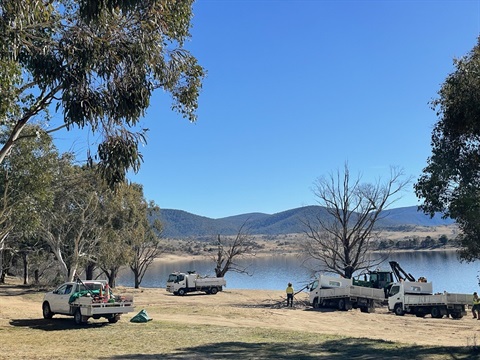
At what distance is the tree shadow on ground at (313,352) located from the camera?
40.7 feet

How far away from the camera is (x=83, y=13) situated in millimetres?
8797

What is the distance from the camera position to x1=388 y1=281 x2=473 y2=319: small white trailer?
31.1 meters

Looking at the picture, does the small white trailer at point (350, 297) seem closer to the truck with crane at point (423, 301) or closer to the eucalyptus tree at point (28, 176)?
the truck with crane at point (423, 301)

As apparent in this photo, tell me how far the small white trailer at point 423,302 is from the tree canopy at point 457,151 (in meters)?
18.4

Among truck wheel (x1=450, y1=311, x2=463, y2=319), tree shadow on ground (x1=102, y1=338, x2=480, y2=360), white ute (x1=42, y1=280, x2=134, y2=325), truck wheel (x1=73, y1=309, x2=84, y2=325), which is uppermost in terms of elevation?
white ute (x1=42, y1=280, x2=134, y2=325)

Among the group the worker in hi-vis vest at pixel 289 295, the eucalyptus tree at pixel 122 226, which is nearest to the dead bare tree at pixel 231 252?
the eucalyptus tree at pixel 122 226

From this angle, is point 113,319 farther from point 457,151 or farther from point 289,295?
point 289,295

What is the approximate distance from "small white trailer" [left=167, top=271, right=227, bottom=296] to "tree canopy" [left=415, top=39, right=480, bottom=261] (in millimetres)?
34231

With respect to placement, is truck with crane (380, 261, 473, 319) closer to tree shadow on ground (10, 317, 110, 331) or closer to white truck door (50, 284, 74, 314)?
tree shadow on ground (10, 317, 110, 331)

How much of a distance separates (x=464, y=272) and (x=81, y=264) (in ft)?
164

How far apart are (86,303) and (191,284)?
28.1m

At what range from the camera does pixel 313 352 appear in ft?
43.6

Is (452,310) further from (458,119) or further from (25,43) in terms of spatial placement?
(25,43)

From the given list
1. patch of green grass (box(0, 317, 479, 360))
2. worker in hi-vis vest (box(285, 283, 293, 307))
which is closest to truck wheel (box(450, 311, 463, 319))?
worker in hi-vis vest (box(285, 283, 293, 307))
